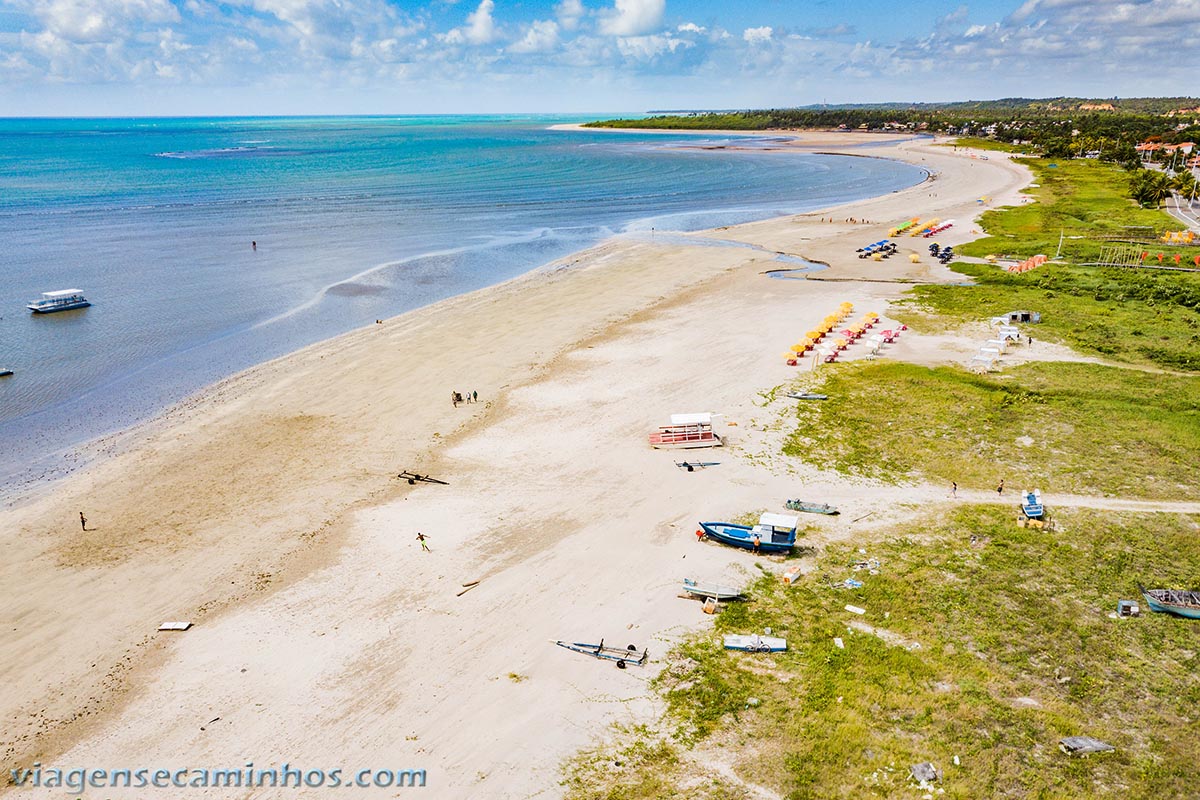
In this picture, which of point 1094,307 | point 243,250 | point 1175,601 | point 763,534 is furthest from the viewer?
point 243,250

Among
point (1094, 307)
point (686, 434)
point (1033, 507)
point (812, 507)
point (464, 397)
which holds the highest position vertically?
point (1094, 307)

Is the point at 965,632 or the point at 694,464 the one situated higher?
the point at 694,464

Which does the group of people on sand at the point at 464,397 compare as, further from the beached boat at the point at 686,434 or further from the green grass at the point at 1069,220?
the green grass at the point at 1069,220

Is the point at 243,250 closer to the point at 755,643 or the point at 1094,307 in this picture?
the point at 755,643

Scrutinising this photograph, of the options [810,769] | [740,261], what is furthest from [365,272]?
[810,769]

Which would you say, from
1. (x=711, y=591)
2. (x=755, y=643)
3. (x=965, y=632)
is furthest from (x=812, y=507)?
(x=755, y=643)

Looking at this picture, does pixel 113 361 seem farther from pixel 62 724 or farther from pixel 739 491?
pixel 739 491
